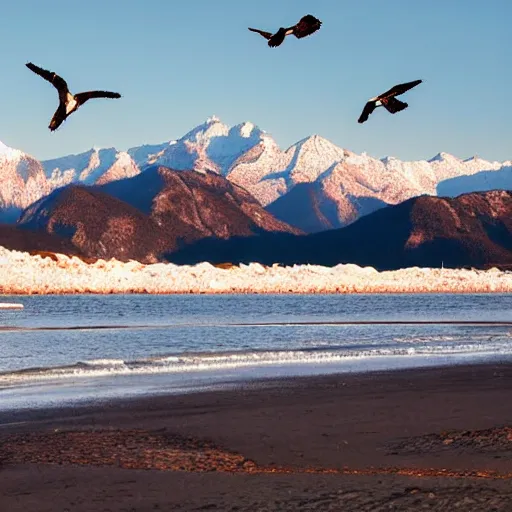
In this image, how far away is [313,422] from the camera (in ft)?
62.8

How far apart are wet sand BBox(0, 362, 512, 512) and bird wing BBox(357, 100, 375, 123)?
5.24m

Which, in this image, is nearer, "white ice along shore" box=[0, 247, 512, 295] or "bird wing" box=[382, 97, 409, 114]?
"bird wing" box=[382, 97, 409, 114]

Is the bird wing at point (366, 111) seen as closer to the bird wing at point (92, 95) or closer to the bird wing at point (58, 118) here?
the bird wing at point (92, 95)

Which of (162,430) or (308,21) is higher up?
(308,21)

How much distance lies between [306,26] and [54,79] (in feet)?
12.3

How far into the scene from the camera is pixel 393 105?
51.0ft

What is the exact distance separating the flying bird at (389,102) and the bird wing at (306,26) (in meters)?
1.94

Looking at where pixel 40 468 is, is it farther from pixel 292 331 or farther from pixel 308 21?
pixel 292 331

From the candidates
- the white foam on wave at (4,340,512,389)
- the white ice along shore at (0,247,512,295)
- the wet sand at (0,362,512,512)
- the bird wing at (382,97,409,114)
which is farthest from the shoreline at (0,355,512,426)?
the white ice along shore at (0,247,512,295)

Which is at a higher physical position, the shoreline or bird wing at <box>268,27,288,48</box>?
bird wing at <box>268,27,288,48</box>

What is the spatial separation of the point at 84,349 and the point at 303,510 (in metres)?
31.4

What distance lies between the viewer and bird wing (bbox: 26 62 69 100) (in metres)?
13.8

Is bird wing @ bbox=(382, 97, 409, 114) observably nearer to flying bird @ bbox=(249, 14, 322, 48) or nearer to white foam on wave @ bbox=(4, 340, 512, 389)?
flying bird @ bbox=(249, 14, 322, 48)

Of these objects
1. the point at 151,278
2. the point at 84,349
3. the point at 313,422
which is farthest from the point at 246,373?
the point at 151,278
